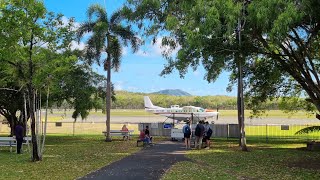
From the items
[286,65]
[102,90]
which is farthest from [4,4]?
[102,90]

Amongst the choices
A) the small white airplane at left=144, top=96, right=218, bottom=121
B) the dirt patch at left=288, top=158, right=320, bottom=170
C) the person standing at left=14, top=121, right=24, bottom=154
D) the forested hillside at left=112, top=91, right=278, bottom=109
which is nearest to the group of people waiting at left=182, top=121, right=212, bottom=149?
the dirt patch at left=288, top=158, right=320, bottom=170

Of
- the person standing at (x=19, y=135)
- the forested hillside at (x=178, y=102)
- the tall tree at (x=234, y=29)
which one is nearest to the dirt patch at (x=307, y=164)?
the tall tree at (x=234, y=29)

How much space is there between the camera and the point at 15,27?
53.4 ft

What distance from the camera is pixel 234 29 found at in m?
14.6

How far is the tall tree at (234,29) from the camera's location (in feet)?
42.3

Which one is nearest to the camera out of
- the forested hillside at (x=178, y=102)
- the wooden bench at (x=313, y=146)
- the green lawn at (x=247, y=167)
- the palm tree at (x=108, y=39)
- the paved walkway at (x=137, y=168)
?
the paved walkway at (x=137, y=168)

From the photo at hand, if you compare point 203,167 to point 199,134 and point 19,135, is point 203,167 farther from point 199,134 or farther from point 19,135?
point 19,135

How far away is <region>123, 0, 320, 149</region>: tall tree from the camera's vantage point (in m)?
12.9

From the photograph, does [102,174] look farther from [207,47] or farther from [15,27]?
[15,27]

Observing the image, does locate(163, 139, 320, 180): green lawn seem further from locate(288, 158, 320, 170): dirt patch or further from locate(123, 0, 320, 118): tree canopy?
locate(123, 0, 320, 118): tree canopy

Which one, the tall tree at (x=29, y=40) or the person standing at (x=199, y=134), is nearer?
the tall tree at (x=29, y=40)

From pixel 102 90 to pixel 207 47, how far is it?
18.2m

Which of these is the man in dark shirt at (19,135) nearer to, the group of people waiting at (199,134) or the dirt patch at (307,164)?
the group of people waiting at (199,134)

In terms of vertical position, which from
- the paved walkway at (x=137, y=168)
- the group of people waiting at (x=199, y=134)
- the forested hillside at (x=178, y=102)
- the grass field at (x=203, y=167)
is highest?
the forested hillside at (x=178, y=102)
